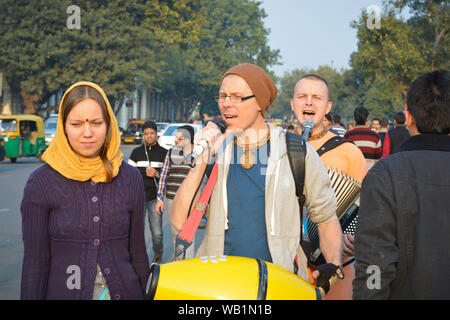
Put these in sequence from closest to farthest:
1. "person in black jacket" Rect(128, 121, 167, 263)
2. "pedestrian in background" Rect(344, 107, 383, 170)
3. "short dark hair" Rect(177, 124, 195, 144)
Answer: "short dark hair" Rect(177, 124, 195, 144)
"person in black jacket" Rect(128, 121, 167, 263)
"pedestrian in background" Rect(344, 107, 383, 170)

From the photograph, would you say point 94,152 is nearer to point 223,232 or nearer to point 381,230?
point 223,232

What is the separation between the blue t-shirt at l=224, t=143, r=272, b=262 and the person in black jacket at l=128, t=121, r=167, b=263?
4894mm

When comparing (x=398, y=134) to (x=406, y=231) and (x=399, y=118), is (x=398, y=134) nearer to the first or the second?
(x=399, y=118)

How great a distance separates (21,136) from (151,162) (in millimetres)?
17302

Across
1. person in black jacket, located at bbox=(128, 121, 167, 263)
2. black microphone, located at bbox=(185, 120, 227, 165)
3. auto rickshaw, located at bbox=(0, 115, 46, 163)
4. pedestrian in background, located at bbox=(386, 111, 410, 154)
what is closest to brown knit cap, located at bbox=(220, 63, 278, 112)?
black microphone, located at bbox=(185, 120, 227, 165)

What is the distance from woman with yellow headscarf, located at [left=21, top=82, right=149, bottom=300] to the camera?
2.70m

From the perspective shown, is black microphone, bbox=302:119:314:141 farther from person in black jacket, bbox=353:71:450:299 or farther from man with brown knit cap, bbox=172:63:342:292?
person in black jacket, bbox=353:71:450:299

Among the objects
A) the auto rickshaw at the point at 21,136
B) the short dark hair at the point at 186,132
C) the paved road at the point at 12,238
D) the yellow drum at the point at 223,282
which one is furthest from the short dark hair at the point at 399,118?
the auto rickshaw at the point at 21,136

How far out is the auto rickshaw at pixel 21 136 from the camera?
23.0 meters

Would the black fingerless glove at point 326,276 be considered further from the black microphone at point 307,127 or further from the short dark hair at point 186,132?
the short dark hair at point 186,132

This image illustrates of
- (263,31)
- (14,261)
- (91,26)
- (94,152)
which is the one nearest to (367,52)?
(91,26)

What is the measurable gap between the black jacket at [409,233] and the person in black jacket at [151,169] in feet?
17.6

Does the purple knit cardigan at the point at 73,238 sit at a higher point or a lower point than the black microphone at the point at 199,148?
lower

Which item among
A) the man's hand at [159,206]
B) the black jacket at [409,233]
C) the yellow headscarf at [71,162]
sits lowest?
the man's hand at [159,206]
